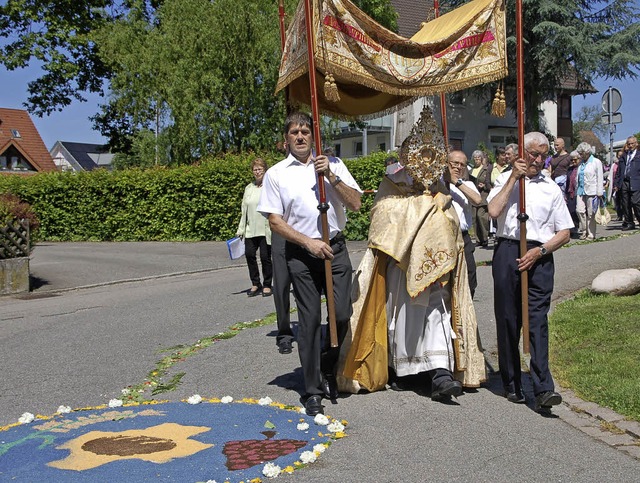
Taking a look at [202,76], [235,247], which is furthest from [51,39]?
[235,247]

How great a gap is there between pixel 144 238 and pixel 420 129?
18.7 m

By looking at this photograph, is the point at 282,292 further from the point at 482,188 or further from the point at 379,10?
the point at 379,10

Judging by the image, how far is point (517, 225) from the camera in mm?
6309

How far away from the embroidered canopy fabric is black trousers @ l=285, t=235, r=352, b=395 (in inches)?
48.3

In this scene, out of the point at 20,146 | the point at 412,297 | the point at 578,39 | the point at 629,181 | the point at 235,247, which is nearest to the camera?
the point at 412,297

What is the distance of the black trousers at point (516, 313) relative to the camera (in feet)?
20.1

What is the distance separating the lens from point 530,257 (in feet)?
20.2

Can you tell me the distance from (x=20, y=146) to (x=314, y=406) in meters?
61.7

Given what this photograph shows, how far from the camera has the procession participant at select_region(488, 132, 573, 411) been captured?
6180 millimetres

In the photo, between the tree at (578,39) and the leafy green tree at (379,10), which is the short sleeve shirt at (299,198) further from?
the tree at (578,39)

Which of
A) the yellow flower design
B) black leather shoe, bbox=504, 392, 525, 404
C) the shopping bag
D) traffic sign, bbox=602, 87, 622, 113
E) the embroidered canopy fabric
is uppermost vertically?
traffic sign, bbox=602, 87, 622, 113

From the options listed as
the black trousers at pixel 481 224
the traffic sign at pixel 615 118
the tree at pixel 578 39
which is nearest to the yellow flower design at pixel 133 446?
the black trousers at pixel 481 224

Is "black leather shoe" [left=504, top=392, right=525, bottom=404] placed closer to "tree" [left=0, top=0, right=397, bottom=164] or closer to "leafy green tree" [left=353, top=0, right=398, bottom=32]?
"tree" [left=0, top=0, right=397, bottom=164]

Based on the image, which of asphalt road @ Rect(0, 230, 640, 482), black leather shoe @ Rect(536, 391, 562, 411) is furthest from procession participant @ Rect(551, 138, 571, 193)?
black leather shoe @ Rect(536, 391, 562, 411)
